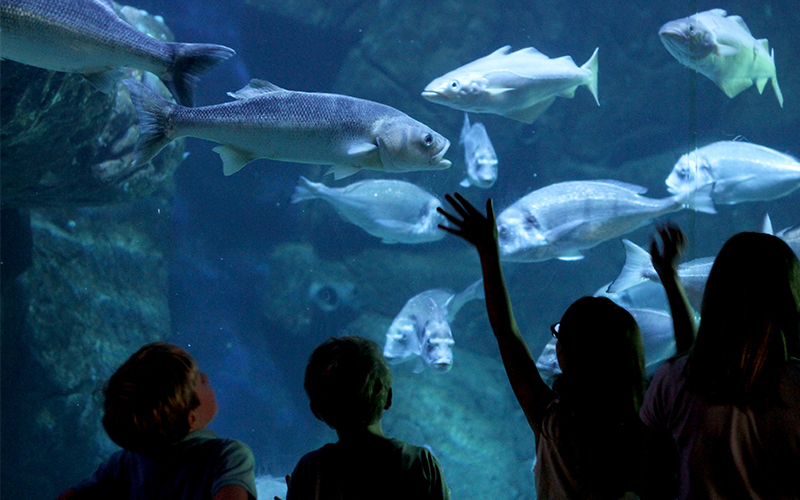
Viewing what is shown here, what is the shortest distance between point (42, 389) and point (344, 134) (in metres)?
6.31

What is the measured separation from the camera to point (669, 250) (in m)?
1.73

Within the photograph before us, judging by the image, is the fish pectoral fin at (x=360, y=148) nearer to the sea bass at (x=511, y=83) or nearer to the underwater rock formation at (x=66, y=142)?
the sea bass at (x=511, y=83)

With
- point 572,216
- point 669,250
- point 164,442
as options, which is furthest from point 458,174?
point 164,442

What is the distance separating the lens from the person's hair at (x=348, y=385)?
4.27 ft

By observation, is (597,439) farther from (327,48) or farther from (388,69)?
(327,48)

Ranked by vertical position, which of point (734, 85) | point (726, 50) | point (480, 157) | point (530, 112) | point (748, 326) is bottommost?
point (480, 157)

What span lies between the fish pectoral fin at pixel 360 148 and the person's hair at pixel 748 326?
143 centimetres

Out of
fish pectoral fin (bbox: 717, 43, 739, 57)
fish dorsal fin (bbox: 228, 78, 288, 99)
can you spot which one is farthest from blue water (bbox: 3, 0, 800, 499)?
fish dorsal fin (bbox: 228, 78, 288, 99)

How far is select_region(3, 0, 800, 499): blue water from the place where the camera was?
775 cm

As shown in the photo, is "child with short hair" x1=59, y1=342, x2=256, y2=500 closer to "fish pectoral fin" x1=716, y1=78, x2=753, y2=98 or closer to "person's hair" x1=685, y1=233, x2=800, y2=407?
"person's hair" x1=685, y1=233, x2=800, y2=407

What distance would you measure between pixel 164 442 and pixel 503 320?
101cm

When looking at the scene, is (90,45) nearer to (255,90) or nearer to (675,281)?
(255,90)

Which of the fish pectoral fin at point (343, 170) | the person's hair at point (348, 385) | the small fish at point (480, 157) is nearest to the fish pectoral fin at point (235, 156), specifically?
the fish pectoral fin at point (343, 170)

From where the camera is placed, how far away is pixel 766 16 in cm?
580
